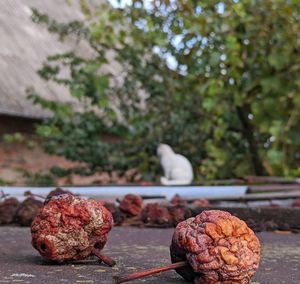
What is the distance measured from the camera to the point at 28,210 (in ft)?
7.69

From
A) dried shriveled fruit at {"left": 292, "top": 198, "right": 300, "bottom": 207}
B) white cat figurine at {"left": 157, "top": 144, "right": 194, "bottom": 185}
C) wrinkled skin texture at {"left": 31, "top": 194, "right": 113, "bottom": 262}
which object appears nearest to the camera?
wrinkled skin texture at {"left": 31, "top": 194, "right": 113, "bottom": 262}

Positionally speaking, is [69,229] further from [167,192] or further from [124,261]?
[167,192]

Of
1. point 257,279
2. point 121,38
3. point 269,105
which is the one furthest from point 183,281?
point 121,38

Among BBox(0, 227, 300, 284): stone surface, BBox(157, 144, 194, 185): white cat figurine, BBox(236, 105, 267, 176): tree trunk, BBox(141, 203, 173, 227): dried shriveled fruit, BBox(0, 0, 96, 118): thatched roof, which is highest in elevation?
BBox(0, 0, 96, 118): thatched roof

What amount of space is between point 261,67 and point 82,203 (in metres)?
4.41

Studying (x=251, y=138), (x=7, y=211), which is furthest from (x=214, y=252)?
(x=251, y=138)

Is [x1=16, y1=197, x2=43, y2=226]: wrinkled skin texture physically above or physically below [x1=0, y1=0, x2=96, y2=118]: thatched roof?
below

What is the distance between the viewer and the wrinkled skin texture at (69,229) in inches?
55.8

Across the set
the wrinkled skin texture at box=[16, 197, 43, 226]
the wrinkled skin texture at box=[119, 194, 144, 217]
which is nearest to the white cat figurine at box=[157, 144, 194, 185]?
the wrinkled skin texture at box=[119, 194, 144, 217]

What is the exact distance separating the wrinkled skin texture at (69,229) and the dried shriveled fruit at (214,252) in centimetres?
25

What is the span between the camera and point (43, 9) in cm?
916

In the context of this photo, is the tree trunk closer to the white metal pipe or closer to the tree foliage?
the tree foliage

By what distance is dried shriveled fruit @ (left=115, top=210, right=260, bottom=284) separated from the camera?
3.86ft

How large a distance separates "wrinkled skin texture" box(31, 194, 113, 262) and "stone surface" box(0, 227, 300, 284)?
3cm
